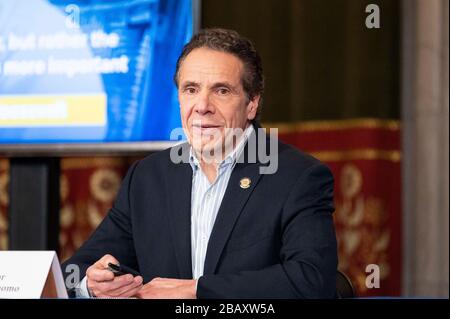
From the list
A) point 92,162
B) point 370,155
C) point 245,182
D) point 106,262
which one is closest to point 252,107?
point 245,182

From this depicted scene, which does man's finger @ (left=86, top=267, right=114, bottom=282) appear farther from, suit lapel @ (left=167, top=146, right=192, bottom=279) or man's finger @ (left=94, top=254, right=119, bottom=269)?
suit lapel @ (left=167, top=146, right=192, bottom=279)

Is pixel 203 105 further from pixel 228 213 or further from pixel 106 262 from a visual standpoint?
pixel 106 262

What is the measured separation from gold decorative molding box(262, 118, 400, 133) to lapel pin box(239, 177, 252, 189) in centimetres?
206

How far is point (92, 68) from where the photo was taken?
9.43 feet

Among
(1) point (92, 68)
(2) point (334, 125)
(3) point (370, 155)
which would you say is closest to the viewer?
(1) point (92, 68)

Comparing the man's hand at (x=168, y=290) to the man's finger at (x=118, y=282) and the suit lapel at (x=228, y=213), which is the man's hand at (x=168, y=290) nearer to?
the man's finger at (x=118, y=282)

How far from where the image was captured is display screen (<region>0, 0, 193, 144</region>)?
9.37 ft

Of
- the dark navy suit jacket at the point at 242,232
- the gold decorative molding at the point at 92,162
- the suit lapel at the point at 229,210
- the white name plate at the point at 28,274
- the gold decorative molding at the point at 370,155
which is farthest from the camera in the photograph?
the gold decorative molding at the point at 92,162

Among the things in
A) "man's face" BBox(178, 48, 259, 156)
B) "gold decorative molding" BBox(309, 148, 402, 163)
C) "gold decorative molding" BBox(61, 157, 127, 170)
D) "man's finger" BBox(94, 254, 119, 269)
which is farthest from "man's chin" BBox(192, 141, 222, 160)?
"gold decorative molding" BBox(61, 157, 127, 170)

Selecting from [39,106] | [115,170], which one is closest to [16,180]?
[39,106]

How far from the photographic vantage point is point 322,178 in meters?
2.14

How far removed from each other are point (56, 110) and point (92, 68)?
21 cm

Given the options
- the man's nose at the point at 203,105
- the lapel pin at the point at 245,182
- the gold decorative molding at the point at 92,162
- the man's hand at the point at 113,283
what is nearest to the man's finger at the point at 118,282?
the man's hand at the point at 113,283

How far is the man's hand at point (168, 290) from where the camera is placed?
1773 millimetres
